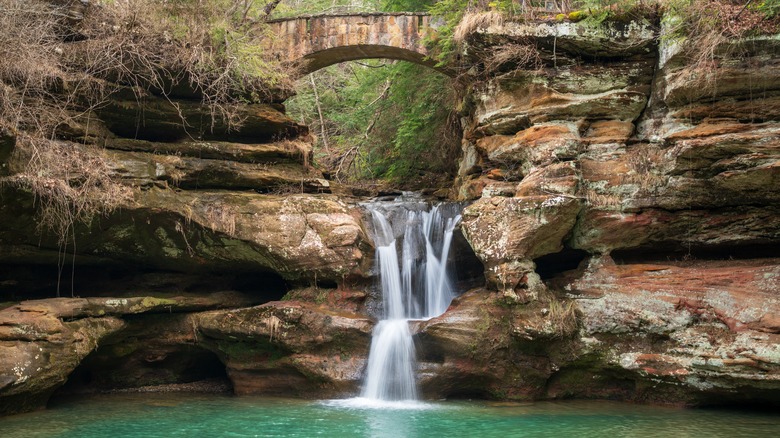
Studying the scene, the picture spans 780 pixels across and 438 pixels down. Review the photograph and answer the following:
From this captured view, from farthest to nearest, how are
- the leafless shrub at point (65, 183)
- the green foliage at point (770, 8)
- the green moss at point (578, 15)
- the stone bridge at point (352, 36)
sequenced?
the stone bridge at point (352, 36) < the green moss at point (578, 15) < the green foliage at point (770, 8) < the leafless shrub at point (65, 183)

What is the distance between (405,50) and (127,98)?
20.8 feet

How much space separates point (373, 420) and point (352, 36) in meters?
9.42

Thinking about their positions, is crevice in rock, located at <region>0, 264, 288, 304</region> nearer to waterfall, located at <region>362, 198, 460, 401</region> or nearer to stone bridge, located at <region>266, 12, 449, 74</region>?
waterfall, located at <region>362, 198, 460, 401</region>

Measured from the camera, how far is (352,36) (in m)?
14.9

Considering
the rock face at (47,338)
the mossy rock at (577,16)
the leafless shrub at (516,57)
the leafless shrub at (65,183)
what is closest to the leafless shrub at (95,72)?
the leafless shrub at (65,183)

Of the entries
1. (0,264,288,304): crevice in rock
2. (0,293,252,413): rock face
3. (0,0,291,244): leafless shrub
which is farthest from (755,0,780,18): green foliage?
(0,293,252,413): rock face

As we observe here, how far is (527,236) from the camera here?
9.65m

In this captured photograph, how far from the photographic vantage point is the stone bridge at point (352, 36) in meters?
14.7

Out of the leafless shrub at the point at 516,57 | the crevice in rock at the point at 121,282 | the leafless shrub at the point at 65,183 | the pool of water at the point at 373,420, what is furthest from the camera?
the leafless shrub at the point at 516,57

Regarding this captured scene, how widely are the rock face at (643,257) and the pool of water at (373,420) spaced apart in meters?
0.49

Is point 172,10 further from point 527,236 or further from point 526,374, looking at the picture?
point 526,374

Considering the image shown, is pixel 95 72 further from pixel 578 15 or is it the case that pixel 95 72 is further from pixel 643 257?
pixel 643 257

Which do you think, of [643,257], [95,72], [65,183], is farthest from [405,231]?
[95,72]

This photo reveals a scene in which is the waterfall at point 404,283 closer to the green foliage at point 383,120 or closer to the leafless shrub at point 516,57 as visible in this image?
the leafless shrub at point 516,57
